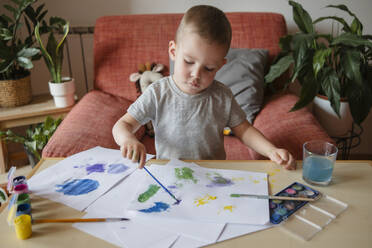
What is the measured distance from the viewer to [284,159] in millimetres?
880

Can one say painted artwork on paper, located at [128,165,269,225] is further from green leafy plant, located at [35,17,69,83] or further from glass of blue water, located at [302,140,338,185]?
green leafy plant, located at [35,17,69,83]

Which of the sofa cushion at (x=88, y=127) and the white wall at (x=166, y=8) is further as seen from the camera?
the white wall at (x=166, y=8)

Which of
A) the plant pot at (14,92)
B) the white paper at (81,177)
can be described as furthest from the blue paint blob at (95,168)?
the plant pot at (14,92)

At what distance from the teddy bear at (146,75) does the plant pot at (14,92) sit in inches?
25.5

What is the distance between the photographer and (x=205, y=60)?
866mm

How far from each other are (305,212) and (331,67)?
1.14 meters

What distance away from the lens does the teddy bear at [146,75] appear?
5.81 feet

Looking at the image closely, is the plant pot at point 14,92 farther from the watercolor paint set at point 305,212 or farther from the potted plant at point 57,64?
the watercolor paint set at point 305,212

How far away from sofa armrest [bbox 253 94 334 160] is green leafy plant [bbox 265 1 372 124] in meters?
0.07

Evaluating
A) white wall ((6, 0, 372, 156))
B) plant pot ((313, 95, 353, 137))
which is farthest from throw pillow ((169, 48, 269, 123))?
white wall ((6, 0, 372, 156))

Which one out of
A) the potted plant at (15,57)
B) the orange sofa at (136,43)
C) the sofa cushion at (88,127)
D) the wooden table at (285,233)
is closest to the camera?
the wooden table at (285,233)

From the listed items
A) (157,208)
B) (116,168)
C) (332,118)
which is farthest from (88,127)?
(332,118)

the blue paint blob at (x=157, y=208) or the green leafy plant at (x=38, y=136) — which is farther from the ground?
the blue paint blob at (x=157, y=208)

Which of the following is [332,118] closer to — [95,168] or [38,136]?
[95,168]
